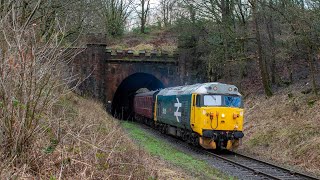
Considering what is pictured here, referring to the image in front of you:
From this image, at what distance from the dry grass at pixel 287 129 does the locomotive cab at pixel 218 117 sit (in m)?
1.48

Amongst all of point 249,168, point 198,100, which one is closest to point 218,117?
point 198,100

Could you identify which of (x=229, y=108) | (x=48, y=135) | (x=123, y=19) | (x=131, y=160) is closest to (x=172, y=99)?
(x=229, y=108)

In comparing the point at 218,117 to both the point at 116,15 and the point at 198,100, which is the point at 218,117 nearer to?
the point at 198,100

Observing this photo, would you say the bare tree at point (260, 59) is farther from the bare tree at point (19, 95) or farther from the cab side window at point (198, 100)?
the bare tree at point (19, 95)

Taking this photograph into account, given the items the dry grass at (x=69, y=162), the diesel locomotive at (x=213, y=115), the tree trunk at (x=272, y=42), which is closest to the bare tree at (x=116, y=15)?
the tree trunk at (x=272, y=42)

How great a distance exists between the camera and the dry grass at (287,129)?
47.5ft

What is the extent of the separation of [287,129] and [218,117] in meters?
3.03

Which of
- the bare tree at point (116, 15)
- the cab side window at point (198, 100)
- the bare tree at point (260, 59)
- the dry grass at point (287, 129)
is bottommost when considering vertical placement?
the dry grass at point (287, 129)

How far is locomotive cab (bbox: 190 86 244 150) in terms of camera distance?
1659cm

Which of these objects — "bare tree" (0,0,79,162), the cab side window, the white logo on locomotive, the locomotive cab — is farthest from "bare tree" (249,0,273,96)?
"bare tree" (0,0,79,162)

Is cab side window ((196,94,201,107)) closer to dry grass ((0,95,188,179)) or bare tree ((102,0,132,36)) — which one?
dry grass ((0,95,188,179))

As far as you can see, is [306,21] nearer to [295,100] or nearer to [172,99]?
[295,100]

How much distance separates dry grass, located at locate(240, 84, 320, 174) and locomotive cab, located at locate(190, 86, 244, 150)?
148cm

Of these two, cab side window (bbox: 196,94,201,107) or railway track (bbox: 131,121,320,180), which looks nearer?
railway track (bbox: 131,121,320,180)
